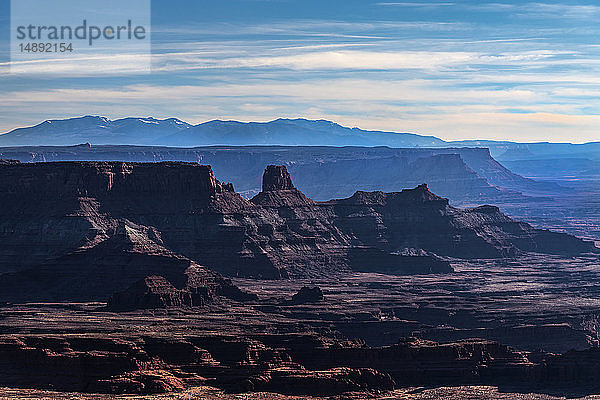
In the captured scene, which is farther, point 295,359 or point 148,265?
point 148,265

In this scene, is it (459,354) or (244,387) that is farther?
(459,354)

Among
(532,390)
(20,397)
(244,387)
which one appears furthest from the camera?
(532,390)

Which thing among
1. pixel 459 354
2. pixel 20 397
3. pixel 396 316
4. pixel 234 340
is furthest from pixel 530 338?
pixel 20 397

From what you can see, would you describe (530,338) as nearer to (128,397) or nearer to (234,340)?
(234,340)

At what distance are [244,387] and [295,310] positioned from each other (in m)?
68.5

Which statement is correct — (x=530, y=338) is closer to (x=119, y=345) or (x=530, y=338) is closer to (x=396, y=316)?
(x=396, y=316)

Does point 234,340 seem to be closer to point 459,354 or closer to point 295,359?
A: point 295,359

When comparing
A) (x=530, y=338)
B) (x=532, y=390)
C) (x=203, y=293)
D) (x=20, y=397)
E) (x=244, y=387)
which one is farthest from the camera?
(x=203, y=293)

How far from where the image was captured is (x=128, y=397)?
11412cm

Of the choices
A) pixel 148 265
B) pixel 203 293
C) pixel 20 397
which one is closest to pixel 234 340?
pixel 20 397

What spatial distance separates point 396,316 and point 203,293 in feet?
99.9

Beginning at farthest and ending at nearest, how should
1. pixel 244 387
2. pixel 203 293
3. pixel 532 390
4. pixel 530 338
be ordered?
pixel 203 293, pixel 530 338, pixel 532 390, pixel 244 387

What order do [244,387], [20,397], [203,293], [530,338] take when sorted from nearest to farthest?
[20,397] → [244,387] → [530,338] → [203,293]

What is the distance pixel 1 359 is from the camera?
122188 mm
